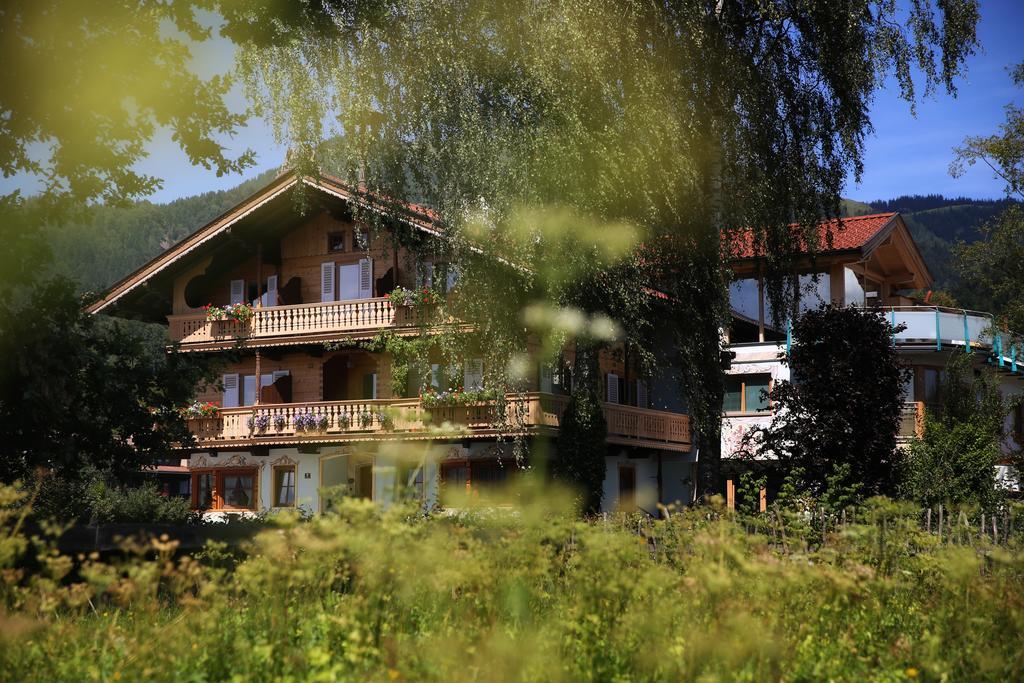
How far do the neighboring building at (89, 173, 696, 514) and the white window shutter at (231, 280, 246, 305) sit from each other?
0.17ft

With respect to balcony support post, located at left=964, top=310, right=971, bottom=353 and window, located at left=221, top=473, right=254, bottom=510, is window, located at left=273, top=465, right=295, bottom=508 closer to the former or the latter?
window, located at left=221, top=473, right=254, bottom=510

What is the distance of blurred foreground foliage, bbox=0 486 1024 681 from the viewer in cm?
757

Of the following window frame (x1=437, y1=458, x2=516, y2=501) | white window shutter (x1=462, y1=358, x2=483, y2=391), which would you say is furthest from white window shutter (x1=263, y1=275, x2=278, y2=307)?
window frame (x1=437, y1=458, x2=516, y2=501)

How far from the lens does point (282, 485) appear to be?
39250 mm

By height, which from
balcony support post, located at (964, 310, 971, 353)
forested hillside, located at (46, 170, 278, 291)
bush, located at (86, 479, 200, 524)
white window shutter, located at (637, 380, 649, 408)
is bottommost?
bush, located at (86, 479, 200, 524)

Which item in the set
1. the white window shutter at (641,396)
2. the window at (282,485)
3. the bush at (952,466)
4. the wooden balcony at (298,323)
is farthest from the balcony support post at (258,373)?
the bush at (952,466)

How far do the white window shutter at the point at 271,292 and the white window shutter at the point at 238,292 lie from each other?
0.84 metres

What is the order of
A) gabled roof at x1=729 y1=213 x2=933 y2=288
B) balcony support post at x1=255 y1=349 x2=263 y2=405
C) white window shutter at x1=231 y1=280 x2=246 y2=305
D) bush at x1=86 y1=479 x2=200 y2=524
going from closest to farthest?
bush at x1=86 y1=479 x2=200 y2=524
gabled roof at x1=729 y1=213 x2=933 y2=288
balcony support post at x1=255 y1=349 x2=263 y2=405
white window shutter at x1=231 y1=280 x2=246 y2=305

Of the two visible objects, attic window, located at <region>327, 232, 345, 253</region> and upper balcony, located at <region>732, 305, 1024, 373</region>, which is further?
attic window, located at <region>327, 232, 345, 253</region>

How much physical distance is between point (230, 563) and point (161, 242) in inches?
4298

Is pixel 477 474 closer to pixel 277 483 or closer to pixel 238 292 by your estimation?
pixel 277 483

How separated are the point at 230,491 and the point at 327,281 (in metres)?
7.92

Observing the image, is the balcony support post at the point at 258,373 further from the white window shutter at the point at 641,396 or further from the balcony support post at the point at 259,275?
the white window shutter at the point at 641,396

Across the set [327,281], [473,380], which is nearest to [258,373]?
[327,281]
